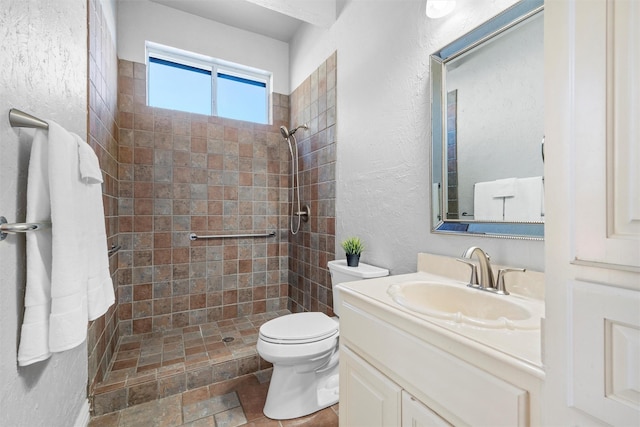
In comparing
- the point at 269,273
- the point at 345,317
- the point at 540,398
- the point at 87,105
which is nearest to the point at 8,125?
the point at 87,105

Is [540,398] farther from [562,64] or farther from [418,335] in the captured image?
[562,64]

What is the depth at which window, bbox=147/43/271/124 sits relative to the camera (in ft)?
7.94

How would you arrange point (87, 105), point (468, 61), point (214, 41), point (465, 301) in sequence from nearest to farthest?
point (465, 301) < point (468, 61) < point (87, 105) < point (214, 41)

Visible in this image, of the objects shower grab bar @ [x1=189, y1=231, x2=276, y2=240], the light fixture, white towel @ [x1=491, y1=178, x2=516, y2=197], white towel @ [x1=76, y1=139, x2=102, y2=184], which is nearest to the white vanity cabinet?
white towel @ [x1=491, y1=178, x2=516, y2=197]

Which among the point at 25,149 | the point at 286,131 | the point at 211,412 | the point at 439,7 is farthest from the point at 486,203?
the point at 286,131

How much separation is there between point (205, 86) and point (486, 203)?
8.48 ft

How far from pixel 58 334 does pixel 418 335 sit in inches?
37.3

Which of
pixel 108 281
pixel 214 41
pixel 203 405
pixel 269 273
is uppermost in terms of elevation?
pixel 214 41

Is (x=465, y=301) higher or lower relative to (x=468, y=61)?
lower

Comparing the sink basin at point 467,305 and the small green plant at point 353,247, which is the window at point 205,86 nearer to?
the small green plant at point 353,247

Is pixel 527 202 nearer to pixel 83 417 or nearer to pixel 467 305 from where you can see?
pixel 467 305

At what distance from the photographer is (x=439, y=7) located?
1.18m

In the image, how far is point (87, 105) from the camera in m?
1.39

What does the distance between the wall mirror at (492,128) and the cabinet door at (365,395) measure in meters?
0.66
